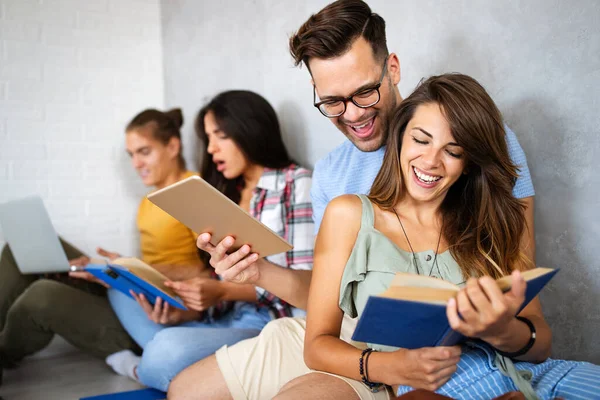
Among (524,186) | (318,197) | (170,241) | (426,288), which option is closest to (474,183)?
(524,186)

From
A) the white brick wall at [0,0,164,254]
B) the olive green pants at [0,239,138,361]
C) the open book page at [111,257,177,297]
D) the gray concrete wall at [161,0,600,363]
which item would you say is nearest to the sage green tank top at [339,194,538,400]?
the gray concrete wall at [161,0,600,363]

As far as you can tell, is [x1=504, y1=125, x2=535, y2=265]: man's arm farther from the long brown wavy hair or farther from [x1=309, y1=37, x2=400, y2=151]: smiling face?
[x1=309, y1=37, x2=400, y2=151]: smiling face

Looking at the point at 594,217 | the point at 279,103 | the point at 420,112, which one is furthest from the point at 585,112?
the point at 279,103

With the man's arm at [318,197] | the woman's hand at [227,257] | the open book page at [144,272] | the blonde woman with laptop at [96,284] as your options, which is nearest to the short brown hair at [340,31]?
the man's arm at [318,197]

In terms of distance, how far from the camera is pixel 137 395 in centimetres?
246

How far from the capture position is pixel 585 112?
71.7 inches

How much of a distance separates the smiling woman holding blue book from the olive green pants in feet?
5.82

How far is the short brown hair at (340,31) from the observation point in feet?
6.34

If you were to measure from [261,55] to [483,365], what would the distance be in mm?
2180

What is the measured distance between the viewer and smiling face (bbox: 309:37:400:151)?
1.94 metres

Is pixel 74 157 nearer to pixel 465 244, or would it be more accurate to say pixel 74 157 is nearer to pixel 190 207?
pixel 190 207

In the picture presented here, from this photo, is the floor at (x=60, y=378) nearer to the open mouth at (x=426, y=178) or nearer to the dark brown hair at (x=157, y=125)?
the dark brown hair at (x=157, y=125)

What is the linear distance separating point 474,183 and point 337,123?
1.71ft

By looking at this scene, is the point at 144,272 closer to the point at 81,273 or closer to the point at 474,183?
the point at 81,273
